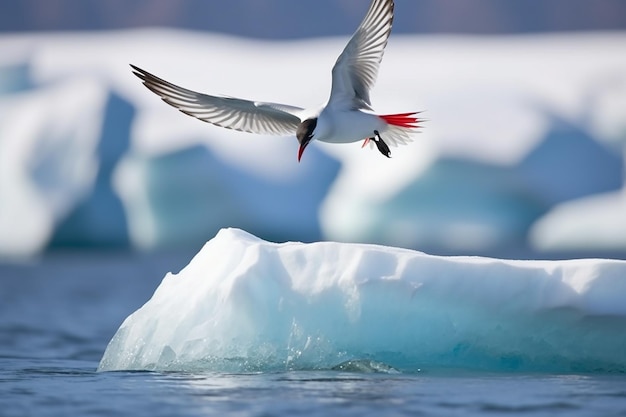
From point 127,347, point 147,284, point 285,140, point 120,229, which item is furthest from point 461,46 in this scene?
point 127,347

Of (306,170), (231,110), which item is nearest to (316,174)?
(306,170)

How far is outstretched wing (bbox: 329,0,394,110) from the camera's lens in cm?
664

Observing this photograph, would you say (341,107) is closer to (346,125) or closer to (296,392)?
(346,125)

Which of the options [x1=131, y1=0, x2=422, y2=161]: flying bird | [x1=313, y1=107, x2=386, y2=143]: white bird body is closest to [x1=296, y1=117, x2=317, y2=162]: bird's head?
[x1=131, y1=0, x2=422, y2=161]: flying bird

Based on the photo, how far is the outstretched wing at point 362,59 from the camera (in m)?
6.64

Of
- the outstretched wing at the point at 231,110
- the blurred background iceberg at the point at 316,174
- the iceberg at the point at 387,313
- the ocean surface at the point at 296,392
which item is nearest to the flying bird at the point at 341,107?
the outstretched wing at the point at 231,110

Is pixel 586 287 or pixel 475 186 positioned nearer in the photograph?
pixel 586 287

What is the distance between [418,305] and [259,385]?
856 millimetres

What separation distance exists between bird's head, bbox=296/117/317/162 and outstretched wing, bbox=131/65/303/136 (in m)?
0.41

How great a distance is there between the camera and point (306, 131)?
6387 millimetres

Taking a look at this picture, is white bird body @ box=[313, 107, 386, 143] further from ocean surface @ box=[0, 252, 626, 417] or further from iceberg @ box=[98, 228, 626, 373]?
ocean surface @ box=[0, 252, 626, 417]

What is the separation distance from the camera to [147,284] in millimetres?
18797

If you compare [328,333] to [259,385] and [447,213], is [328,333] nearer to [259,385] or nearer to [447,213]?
[259,385]

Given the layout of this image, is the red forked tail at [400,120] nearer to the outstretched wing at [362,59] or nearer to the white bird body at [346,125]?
the white bird body at [346,125]
